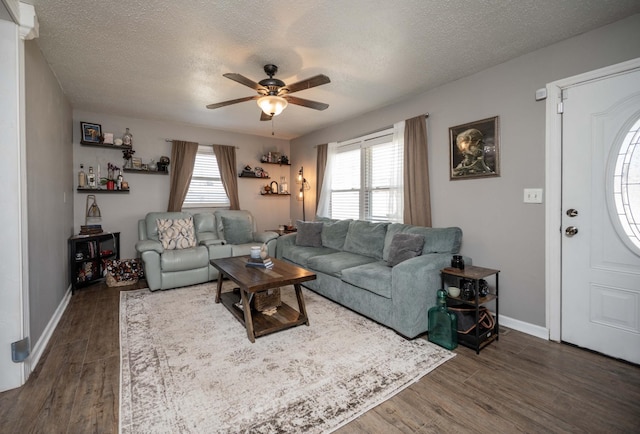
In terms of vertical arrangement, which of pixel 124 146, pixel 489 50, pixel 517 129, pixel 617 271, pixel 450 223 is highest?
pixel 489 50

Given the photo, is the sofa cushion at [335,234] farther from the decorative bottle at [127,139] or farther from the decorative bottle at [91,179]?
the decorative bottle at [91,179]

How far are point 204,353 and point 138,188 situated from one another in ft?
11.7

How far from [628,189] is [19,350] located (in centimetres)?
440

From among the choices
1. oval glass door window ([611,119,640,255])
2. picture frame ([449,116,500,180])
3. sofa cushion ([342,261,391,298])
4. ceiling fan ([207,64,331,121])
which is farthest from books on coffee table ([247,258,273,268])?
oval glass door window ([611,119,640,255])

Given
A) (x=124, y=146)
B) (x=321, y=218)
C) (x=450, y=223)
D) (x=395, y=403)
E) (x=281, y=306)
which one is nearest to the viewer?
(x=395, y=403)

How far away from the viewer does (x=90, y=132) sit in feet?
13.8

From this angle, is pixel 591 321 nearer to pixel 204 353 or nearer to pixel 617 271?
pixel 617 271

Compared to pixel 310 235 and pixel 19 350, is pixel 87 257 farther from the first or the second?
pixel 310 235

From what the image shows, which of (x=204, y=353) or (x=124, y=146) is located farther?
(x=124, y=146)

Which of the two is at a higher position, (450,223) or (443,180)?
(443,180)

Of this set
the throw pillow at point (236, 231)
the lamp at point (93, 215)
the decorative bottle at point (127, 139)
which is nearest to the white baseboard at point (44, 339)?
the lamp at point (93, 215)

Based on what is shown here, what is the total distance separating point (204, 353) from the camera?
2234 mm

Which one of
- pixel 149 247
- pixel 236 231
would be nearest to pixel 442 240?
pixel 236 231

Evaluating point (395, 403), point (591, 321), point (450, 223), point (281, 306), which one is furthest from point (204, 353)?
point (591, 321)
